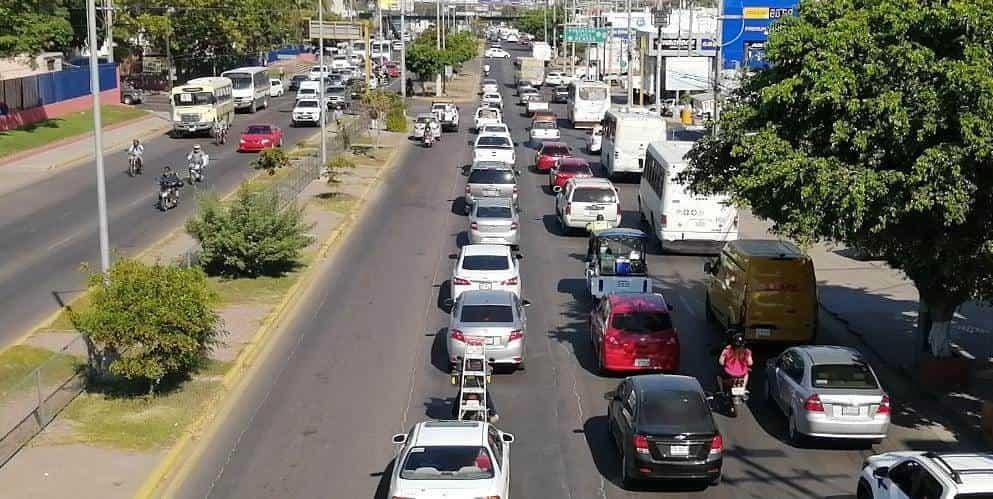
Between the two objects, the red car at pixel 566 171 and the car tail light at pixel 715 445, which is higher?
the red car at pixel 566 171

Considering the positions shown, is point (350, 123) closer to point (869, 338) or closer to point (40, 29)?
point (40, 29)

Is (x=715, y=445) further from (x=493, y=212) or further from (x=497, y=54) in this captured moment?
(x=497, y=54)

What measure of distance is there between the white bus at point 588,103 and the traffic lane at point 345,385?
3799 cm

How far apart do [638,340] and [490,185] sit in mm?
18750

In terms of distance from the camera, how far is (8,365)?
21.7 metres

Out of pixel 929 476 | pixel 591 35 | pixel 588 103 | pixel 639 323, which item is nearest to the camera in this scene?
pixel 929 476

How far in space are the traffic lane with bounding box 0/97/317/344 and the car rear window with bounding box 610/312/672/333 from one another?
38.2ft

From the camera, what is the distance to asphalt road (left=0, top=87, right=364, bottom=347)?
27.9 m

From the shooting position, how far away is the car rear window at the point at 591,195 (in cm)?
3638

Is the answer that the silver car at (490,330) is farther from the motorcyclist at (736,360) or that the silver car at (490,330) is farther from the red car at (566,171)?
the red car at (566,171)

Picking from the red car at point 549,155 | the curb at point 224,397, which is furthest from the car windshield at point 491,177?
the red car at point 549,155

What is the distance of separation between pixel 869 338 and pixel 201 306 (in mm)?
14255

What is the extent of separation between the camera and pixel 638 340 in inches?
856

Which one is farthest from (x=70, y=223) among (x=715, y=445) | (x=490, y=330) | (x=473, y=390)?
(x=715, y=445)
